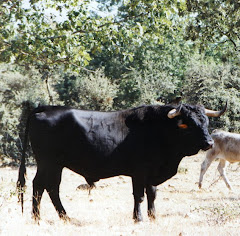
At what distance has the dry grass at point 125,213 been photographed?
5.91 m

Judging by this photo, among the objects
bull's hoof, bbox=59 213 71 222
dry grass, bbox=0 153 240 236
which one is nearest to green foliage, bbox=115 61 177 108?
dry grass, bbox=0 153 240 236

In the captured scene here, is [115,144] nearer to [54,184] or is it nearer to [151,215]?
[54,184]

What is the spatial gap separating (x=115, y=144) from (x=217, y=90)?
16.5 meters

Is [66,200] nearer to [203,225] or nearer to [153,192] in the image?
[153,192]

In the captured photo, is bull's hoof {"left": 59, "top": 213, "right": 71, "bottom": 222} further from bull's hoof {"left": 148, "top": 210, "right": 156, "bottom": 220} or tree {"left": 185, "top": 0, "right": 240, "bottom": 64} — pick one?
tree {"left": 185, "top": 0, "right": 240, "bottom": 64}

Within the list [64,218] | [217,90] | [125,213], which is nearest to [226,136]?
[125,213]

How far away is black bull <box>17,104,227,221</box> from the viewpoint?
710cm

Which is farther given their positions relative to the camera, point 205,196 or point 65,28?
point 65,28

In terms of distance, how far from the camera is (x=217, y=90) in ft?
74.2

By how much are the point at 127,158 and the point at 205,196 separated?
4.26 meters

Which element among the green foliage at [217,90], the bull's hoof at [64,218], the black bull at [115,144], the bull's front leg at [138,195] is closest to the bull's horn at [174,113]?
the black bull at [115,144]

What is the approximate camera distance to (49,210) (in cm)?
846

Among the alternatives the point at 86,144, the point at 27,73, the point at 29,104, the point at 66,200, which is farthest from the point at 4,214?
the point at 27,73

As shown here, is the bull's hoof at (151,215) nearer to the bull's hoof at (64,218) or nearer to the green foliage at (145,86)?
the bull's hoof at (64,218)
